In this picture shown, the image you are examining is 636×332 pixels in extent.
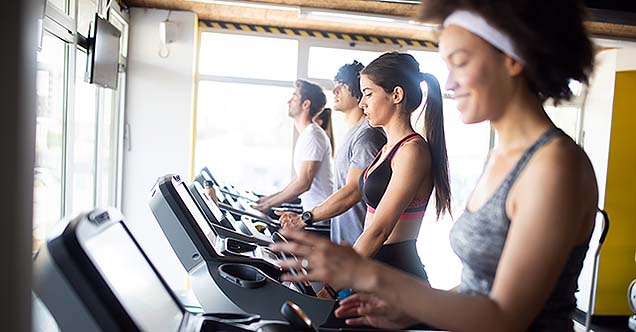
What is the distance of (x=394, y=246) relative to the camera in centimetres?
247

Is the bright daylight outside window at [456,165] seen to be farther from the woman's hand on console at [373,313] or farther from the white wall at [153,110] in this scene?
the woman's hand on console at [373,313]

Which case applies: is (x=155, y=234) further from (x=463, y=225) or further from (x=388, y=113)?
(x=463, y=225)

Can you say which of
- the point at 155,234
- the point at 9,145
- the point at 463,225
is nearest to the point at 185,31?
the point at 155,234

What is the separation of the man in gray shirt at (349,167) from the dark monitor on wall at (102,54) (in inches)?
58.2

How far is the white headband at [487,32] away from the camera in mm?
1148

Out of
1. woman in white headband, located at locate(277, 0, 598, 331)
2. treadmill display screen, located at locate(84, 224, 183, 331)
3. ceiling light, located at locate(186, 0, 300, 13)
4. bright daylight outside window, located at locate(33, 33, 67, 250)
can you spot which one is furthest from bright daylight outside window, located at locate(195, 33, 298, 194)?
woman in white headband, located at locate(277, 0, 598, 331)

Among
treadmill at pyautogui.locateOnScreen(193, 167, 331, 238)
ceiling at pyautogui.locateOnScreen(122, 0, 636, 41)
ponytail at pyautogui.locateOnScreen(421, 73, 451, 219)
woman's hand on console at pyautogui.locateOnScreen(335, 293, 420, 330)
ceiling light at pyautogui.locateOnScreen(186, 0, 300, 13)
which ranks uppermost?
ceiling at pyautogui.locateOnScreen(122, 0, 636, 41)

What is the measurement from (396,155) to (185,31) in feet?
12.2

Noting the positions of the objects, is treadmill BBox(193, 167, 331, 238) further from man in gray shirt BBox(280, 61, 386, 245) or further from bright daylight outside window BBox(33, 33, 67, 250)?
bright daylight outside window BBox(33, 33, 67, 250)

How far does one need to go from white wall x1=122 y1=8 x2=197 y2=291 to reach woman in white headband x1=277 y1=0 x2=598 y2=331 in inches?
179

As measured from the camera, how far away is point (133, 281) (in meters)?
1.46

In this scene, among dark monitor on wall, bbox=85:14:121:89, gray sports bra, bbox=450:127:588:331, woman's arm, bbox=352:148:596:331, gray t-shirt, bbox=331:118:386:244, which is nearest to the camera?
woman's arm, bbox=352:148:596:331

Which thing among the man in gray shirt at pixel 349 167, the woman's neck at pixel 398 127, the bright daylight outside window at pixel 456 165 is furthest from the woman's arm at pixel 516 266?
the bright daylight outside window at pixel 456 165

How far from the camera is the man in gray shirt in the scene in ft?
10.1
